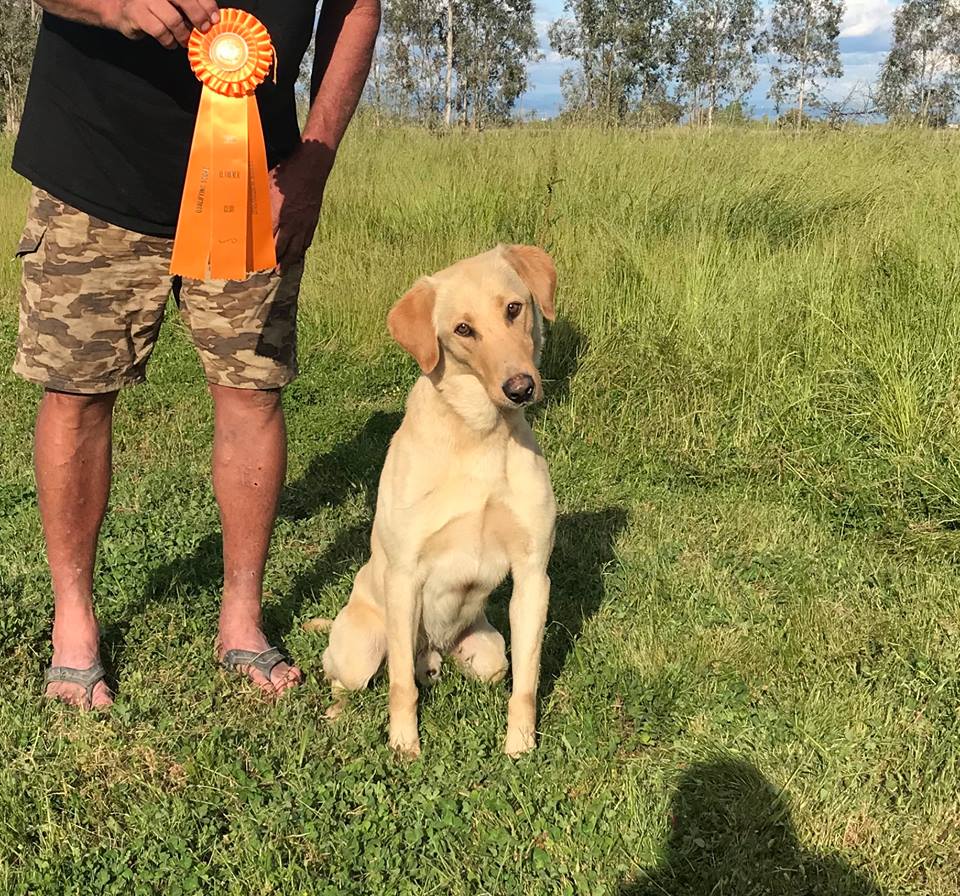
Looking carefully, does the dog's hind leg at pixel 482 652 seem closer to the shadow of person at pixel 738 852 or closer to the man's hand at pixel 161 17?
the shadow of person at pixel 738 852

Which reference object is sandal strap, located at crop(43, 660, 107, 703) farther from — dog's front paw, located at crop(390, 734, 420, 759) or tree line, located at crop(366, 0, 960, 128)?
tree line, located at crop(366, 0, 960, 128)

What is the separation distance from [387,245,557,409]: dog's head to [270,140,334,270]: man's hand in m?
0.41

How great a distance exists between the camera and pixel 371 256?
22.2 feet

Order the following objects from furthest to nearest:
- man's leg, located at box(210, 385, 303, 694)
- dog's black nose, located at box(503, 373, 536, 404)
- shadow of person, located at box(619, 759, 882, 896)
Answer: man's leg, located at box(210, 385, 303, 694), dog's black nose, located at box(503, 373, 536, 404), shadow of person, located at box(619, 759, 882, 896)

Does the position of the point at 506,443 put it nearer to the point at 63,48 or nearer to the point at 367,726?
the point at 367,726

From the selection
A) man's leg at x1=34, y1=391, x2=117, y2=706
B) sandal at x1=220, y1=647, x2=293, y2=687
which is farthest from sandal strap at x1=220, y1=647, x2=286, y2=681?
man's leg at x1=34, y1=391, x2=117, y2=706

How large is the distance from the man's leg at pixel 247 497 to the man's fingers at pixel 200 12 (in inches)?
40.8

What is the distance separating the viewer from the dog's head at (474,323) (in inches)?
92.9

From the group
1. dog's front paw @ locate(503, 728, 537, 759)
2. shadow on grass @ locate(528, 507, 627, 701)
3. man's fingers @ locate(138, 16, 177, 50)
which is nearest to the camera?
man's fingers @ locate(138, 16, 177, 50)

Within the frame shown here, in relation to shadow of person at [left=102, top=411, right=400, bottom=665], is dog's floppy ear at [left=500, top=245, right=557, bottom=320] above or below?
above

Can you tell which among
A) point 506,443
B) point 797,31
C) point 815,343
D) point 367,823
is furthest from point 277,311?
point 797,31

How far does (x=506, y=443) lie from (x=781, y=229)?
14.8 ft

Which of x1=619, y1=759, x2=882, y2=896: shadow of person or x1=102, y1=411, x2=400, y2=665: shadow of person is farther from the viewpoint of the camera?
x1=102, y1=411, x2=400, y2=665: shadow of person

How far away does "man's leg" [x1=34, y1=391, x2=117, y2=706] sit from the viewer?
100 inches
